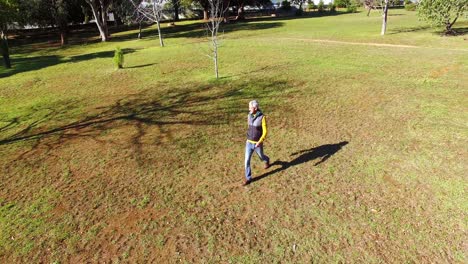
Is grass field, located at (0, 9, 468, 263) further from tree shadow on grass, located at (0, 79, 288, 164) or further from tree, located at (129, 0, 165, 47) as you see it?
tree, located at (129, 0, 165, 47)

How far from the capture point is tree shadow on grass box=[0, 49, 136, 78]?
24061 mm

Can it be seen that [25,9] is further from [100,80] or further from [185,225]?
[185,225]

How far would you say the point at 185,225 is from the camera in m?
6.98

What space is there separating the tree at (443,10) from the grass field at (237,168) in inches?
412

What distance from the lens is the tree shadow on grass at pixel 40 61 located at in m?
24.1

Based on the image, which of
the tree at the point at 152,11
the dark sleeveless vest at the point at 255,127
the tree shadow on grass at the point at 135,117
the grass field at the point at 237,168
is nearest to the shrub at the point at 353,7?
the tree at the point at 152,11

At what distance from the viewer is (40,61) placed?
1089 inches

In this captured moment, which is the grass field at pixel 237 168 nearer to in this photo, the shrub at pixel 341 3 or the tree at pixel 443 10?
the tree at pixel 443 10

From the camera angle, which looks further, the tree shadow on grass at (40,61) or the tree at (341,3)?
the tree at (341,3)

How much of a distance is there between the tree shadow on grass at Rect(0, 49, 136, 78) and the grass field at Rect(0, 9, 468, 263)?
612 cm

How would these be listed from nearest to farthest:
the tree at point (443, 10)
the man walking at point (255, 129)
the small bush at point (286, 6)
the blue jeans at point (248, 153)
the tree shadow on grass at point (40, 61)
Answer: the man walking at point (255, 129) < the blue jeans at point (248, 153) < the tree shadow on grass at point (40, 61) < the tree at point (443, 10) < the small bush at point (286, 6)

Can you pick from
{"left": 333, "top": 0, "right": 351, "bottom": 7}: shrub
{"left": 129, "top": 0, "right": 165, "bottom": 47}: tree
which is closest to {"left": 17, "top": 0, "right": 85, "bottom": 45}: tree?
{"left": 129, "top": 0, "right": 165, "bottom": 47}: tree

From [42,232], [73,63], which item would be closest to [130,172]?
[42,232]

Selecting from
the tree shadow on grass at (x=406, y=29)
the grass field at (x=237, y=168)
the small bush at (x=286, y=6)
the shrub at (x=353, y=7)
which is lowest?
the grass field at (x=237, y=168)
